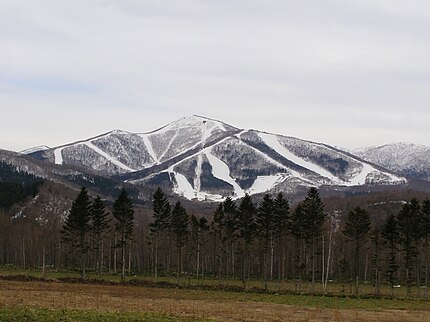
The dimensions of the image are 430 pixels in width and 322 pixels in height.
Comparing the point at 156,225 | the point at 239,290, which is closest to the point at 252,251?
the point at 156,225

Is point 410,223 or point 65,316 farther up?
point 410,223

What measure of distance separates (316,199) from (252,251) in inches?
2005

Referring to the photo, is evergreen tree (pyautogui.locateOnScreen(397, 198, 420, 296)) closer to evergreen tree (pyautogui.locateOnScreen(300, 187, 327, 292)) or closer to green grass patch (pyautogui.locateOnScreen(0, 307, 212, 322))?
evergreen tree (pyautogui.locateOnScreen(300, 187, 327, 292))

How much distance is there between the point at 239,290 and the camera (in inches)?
2899

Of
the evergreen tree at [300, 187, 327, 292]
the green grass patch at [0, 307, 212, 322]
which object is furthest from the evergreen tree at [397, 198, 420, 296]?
the green grass patch at [0, 307, 212, 322]

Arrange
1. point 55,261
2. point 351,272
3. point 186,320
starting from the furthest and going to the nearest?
1. point 55,261
2. point 351,272
3. point 186,320

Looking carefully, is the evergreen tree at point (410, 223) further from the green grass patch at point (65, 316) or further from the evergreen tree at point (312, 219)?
the green grass patch at point (65, 316)

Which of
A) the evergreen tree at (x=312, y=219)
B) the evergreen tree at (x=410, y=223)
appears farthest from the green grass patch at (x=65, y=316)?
the evergreen tree at (x=410, y=223)

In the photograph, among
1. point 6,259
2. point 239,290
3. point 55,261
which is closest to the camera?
point 239,290

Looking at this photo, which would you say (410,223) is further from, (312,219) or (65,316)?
(65,316)

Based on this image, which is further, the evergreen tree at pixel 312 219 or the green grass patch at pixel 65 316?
the evergreen tree at pixel 312 219

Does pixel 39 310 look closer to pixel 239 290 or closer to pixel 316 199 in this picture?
pixel 239 290

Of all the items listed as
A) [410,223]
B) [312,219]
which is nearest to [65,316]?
[312,219]

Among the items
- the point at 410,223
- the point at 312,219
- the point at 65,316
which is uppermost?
the point at 312,219
